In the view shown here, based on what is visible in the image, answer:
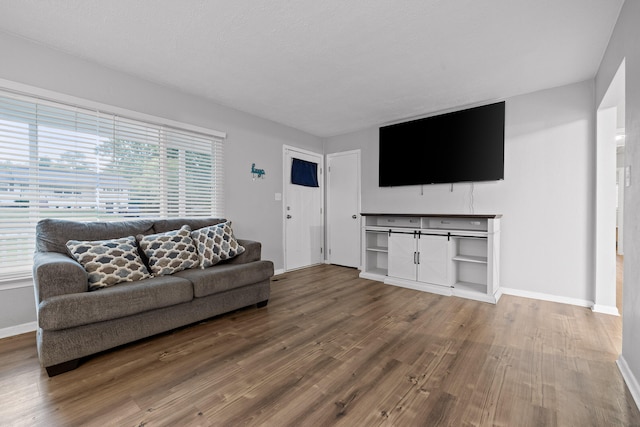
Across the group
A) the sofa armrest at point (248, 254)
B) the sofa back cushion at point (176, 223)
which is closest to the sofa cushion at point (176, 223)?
the sofa back cushion at point (176, 223)

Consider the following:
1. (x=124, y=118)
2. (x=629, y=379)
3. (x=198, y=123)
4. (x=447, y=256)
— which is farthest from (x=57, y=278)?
(x=447, y=256)

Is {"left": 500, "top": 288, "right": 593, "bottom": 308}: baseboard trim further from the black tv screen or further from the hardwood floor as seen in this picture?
the black tv screen

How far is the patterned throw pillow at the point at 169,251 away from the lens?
8.47 feet

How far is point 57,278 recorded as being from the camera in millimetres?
1868

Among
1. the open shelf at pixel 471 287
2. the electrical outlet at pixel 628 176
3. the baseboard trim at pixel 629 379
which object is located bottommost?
the baseboard trim at pixel 629 379

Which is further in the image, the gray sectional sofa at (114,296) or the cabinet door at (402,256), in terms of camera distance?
the cabinet door at (402,256)

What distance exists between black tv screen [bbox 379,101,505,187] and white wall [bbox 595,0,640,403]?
164 centimetres

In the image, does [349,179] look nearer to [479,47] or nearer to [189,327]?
[479,47]

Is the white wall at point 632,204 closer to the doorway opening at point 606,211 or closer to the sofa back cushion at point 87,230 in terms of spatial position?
the doorway opening at point 606,211

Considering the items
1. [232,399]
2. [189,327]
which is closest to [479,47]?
[232,399]

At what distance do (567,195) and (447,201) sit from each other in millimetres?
1310

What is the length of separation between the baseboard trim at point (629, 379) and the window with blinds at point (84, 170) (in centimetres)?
407

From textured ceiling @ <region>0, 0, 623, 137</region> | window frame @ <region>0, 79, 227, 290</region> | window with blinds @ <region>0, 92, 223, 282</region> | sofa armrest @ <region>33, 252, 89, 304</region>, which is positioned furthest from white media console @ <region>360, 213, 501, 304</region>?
→ sofa armrest @ <region>33, 252, 89, 304</region>

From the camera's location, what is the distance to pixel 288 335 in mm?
2369
